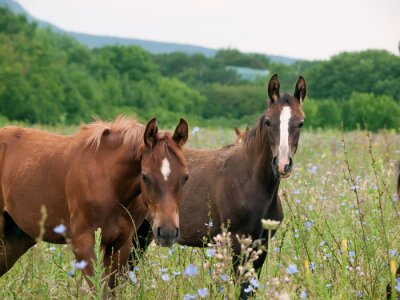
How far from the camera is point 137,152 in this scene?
15.8ft

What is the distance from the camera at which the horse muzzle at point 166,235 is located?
4211mm

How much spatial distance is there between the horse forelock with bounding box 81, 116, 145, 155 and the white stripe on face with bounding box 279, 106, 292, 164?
122 centimetres

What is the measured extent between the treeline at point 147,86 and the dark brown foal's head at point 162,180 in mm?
16187

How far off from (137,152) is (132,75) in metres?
82.0

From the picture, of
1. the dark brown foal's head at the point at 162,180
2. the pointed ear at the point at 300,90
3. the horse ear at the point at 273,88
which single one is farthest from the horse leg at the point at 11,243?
the pointed ear at the point at 300,90

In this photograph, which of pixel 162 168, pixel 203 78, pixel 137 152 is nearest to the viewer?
pixel 162 168

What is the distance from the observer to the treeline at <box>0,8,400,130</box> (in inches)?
1521

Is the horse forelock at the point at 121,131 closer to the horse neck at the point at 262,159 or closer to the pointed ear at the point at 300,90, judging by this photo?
the horse neck at the point at 262,159

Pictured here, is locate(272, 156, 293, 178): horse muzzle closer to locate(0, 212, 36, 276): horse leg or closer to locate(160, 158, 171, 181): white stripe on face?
locate(160, 158, 171, 181): white stripe on face

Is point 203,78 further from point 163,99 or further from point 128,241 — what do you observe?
point 128,241

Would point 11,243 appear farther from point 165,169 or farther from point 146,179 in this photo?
point 165,169

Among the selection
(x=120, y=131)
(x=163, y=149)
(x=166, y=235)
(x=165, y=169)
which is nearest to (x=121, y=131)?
(x=120, y=131)

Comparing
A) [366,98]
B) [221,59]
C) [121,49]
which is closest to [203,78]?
[221,59]

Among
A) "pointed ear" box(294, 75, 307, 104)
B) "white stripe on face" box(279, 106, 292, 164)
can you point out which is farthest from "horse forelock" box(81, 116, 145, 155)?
"pointed ear" box(294, 75, 307, 104)
